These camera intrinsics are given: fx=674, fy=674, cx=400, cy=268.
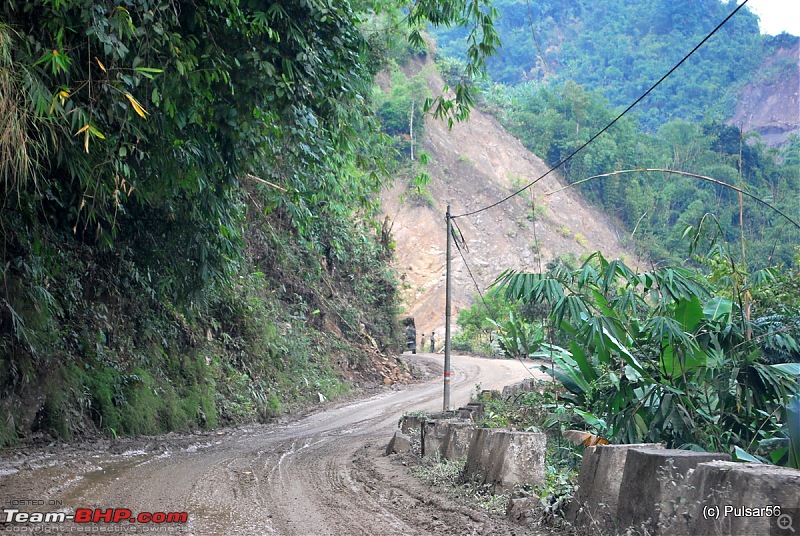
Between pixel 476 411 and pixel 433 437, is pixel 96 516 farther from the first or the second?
pixel 476 411

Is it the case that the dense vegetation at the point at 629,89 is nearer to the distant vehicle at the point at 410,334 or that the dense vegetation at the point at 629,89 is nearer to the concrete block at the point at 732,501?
the distant vehicle at the point at 410,334

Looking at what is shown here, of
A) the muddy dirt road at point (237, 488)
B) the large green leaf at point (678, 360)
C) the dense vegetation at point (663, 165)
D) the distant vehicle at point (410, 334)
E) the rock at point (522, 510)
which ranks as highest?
the dense vegetation at point (663, 165)

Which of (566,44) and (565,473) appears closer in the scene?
(565,473)

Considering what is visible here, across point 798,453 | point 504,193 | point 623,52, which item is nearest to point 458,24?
point 798,453

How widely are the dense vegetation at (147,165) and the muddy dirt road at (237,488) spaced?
1232 millimetres

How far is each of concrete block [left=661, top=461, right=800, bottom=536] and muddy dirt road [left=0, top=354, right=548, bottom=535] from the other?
1.73m

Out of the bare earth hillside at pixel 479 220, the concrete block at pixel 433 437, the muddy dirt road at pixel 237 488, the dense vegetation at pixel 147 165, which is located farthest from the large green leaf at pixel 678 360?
the bare earth hillside at pixel 479 220

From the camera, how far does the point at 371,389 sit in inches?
941

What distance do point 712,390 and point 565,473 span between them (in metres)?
2.52

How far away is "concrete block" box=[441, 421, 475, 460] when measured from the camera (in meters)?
8.27

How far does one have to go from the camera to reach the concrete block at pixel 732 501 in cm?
330

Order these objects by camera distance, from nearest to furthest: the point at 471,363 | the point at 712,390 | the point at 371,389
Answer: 1. the point at 712,390
2. the point at 371,389
3. the point at 471,363

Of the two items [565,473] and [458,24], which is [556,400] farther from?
[458,24]

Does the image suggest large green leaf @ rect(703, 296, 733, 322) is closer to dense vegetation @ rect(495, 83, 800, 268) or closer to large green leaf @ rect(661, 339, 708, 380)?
large green leaf @ rect(661, 339, 708, 380)
